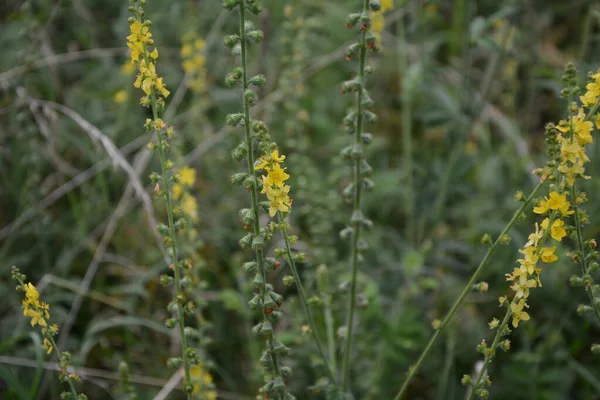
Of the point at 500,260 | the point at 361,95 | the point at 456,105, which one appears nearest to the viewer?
the point at 361,95

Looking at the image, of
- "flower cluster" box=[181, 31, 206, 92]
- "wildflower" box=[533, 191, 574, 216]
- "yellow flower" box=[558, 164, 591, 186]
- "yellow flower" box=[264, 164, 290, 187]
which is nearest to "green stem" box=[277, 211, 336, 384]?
"yellow flower" box=[264, 164, 290, 187]

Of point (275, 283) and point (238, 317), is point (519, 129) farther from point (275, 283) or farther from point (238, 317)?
point (238, 317)

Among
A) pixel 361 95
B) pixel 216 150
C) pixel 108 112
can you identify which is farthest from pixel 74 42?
pixel 361 95

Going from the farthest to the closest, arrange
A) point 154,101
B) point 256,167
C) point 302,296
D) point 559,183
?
point 302,296
point 154,101
point 559,183
point 256,167

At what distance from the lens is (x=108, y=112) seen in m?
5.98

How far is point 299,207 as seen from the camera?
17.9 feet

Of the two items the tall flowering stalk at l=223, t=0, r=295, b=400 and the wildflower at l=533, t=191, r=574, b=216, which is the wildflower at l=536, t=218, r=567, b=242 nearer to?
the wildflower at l=533, t=191, r=574, b=216

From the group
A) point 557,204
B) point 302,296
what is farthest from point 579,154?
point 302,296

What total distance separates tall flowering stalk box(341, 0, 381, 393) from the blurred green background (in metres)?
0.26

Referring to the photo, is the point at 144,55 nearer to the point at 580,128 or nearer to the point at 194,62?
the point at 580,128

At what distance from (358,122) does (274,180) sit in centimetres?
60

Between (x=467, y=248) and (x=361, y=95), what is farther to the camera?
(x=467, y=248)

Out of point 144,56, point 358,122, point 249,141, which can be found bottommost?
point 249,141

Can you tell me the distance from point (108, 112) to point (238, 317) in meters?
2.43
